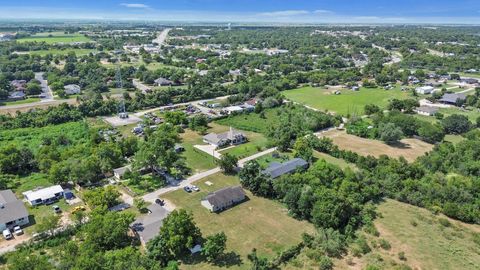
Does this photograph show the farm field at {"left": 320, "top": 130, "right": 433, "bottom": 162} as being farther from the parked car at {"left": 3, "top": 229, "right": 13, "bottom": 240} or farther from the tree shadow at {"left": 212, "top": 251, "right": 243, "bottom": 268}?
the parked car at {"left": 3, "top": 229, "right": 13, "bottom": 240}

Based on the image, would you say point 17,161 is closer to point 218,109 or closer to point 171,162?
point 171,162

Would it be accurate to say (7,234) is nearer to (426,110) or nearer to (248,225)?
(248,225)

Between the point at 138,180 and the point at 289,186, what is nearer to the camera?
the point at 289,186

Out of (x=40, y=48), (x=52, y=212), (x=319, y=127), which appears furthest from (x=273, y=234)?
(x=40, y=48)

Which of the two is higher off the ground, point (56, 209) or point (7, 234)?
point (7, 234)

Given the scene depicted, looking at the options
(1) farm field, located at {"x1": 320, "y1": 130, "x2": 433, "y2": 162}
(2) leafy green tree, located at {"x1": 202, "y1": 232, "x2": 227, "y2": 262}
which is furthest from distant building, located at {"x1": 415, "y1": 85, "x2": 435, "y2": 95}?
(2) leafy green tree, located at {"x1": 202, "y1": 232, "x2": 227, "y2": 262}

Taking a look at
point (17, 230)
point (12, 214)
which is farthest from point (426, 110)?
point (12, 214)
